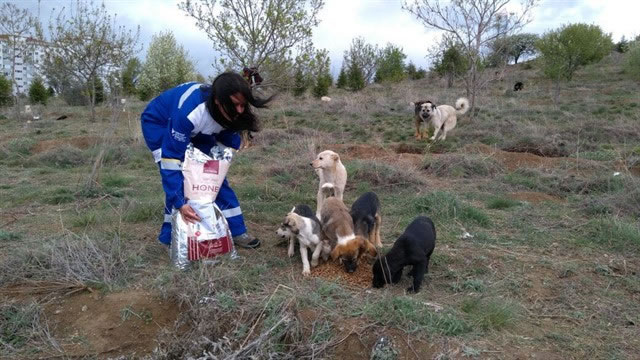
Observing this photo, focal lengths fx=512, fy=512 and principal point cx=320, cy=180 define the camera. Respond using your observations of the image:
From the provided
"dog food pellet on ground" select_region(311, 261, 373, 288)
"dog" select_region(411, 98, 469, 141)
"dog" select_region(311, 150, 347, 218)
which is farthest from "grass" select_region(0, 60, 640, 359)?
"dog" select_region(411, 98, 469, 141)

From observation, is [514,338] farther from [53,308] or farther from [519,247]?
[53,308]

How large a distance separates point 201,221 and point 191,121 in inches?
30.1

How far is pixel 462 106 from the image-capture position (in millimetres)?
13844

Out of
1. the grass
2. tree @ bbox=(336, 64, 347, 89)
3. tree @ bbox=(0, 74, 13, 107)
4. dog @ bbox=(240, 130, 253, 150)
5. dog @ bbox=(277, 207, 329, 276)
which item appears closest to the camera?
the grass

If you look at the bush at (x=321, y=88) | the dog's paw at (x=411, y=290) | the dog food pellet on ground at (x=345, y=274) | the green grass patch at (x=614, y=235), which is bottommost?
the green grass patch at (x=614, y=235)

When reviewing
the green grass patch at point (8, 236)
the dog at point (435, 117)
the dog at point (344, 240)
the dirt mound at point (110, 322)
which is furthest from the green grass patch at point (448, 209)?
the dog at point (435, 117)

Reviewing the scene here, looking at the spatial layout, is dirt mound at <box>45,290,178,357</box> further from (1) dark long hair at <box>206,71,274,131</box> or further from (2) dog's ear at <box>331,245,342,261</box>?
(1) dark long hair at <box>206,71,274,131</box>

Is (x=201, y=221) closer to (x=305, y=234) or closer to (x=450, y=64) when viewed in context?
(x=305, y=234)

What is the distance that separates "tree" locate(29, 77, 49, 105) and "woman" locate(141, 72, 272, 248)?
26.0m

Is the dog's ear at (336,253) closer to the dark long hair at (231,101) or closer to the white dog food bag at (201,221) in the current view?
the white dog food bag at (201,221)

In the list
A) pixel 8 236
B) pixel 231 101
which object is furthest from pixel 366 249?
pixel 8 236

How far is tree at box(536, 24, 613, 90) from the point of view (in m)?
23.6

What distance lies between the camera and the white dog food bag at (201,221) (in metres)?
3.87

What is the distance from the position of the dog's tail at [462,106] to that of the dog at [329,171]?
29.0 ft
